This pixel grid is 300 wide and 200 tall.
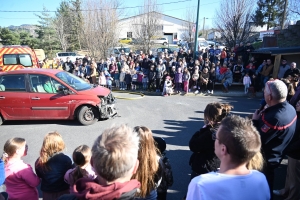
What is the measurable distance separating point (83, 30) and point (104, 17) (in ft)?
7.52

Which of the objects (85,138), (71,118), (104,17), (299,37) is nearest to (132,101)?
(71,118)

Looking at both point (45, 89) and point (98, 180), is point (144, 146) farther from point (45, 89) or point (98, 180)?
point (45, 89)

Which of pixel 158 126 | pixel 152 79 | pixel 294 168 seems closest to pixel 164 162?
pixel 294 168

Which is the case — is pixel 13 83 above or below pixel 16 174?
above

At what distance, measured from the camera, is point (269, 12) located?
104 ft

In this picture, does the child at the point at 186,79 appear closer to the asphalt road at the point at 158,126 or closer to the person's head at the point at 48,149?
the asphalt road at the point at 158,126

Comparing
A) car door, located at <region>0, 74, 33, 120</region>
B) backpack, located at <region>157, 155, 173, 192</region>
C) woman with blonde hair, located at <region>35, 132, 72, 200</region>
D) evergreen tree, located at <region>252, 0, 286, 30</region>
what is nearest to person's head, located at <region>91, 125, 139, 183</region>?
backpack, located at <region>157, 155, 173, 192</region>

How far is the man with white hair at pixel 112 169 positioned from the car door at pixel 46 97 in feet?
20.6

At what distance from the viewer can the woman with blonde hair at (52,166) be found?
2.93 metres

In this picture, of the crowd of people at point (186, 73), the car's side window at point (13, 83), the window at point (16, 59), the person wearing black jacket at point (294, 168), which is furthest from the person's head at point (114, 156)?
the window at point (16, 59)

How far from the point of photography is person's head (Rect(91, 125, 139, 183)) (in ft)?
4.65

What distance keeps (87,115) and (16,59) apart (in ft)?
31.9

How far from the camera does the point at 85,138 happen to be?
255 inches

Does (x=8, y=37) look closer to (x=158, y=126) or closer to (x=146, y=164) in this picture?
(x=158, y=126)
